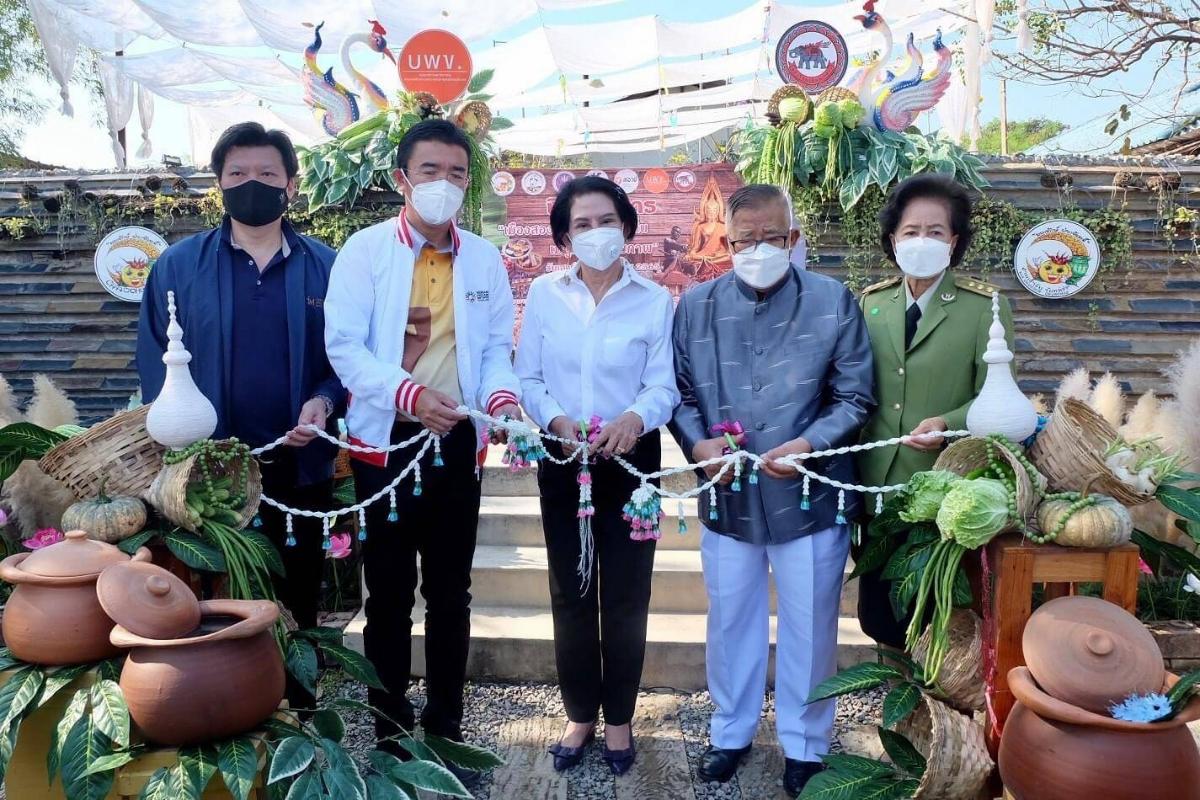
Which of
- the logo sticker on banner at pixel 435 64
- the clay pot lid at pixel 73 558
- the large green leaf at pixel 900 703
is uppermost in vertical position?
the logo sticker on banner at pixel 435 64

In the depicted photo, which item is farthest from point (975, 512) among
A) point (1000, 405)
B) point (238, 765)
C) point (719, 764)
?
point (238, 765)

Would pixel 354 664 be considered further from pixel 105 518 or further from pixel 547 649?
pixel 547 649

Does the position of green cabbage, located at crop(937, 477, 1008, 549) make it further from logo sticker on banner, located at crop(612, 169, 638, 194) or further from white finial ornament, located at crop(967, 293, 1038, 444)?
logo sticker on banner, located at crop(612, 169, 638, 194)

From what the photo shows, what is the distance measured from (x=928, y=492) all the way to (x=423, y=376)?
1.43m

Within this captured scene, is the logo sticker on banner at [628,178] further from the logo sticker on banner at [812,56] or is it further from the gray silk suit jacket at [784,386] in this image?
the gray silk suit jacket at [784,386]

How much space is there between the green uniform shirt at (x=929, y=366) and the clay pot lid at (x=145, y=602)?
190cm

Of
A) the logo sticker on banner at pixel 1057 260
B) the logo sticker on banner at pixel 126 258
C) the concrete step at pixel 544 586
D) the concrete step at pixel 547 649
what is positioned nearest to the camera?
the concrete step at pixel 547 649

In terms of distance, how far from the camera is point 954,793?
1.93 m

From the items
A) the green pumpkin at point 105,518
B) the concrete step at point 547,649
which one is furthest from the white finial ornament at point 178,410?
the concrete step at point 547,649

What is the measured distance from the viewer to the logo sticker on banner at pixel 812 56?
5398mm

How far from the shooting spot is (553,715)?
3139 millimetres

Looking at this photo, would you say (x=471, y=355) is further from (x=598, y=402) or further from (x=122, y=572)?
(x=122, y=572)

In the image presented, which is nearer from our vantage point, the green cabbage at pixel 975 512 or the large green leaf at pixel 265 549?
the green cabbage at pixel 975 512

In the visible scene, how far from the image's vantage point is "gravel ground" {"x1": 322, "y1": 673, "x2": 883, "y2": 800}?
2.58 m
